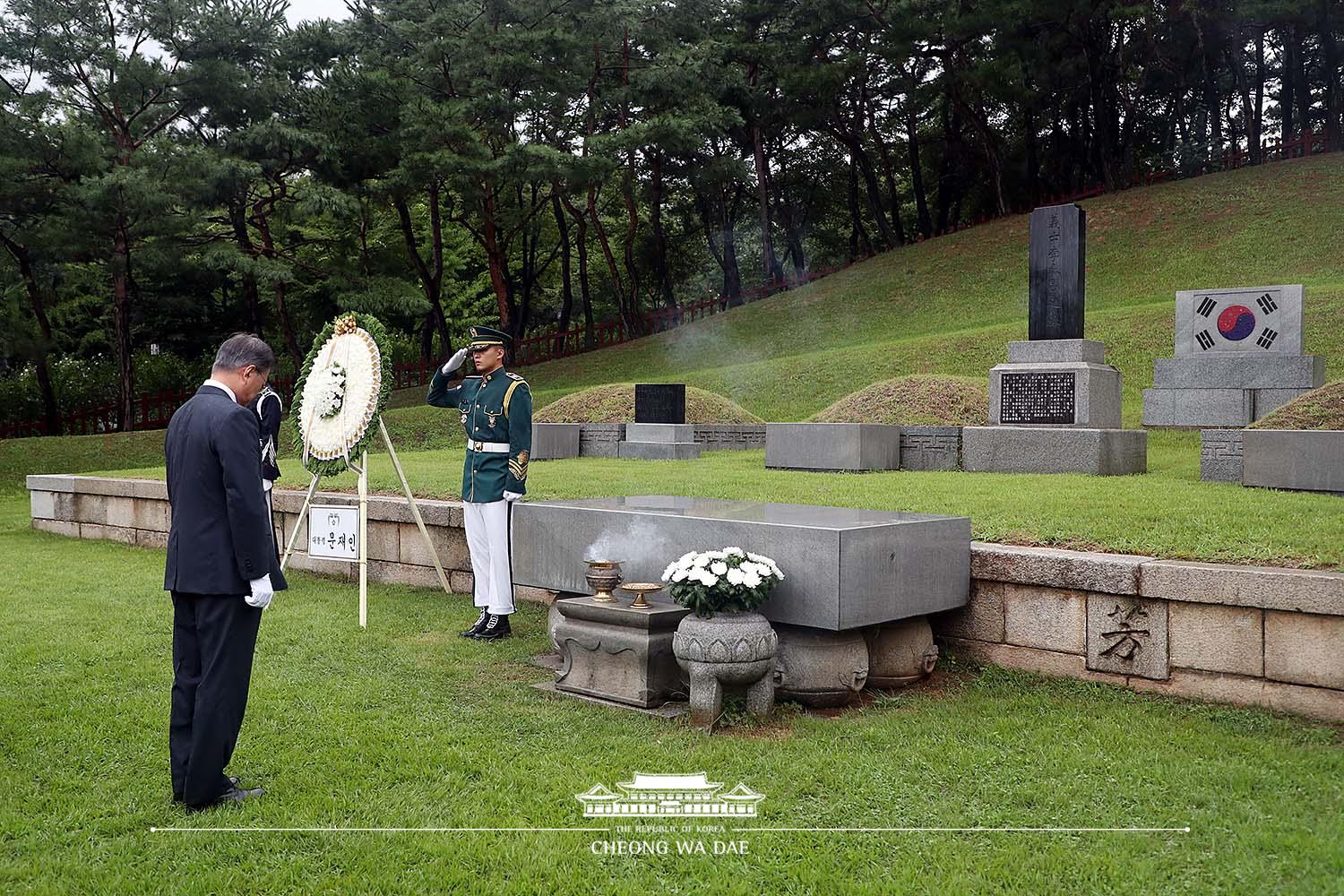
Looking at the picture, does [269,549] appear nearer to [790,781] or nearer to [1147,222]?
[790,781]

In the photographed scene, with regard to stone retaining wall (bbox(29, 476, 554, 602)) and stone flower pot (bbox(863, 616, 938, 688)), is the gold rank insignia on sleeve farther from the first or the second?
stone flower pot (bbox(863, 616, 938, 688))

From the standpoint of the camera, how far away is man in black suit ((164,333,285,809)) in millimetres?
3721

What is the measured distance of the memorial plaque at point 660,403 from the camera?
14258mm

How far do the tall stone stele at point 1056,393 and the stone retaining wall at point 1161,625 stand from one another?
4704 mm

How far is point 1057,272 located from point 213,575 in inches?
381

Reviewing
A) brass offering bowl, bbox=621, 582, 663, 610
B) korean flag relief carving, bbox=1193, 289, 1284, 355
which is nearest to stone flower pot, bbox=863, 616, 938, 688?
brass offering bowl, bbox=621, 582, 663, 610

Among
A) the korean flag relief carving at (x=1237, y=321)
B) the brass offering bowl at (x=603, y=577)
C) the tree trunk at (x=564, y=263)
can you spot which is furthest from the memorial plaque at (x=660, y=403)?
the tree trunk at (x=564, y=263)

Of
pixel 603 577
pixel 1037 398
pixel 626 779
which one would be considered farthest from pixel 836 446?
pixel 626 779

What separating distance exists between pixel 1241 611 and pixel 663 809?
107 inches

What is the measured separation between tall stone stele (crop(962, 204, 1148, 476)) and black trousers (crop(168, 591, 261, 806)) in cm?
806

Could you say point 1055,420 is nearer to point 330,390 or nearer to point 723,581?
point 723,581

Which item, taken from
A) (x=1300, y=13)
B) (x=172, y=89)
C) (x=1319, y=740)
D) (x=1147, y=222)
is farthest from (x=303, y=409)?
(x=1300, y=13)

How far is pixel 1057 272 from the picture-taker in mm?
11109

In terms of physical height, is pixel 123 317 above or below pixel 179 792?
above
